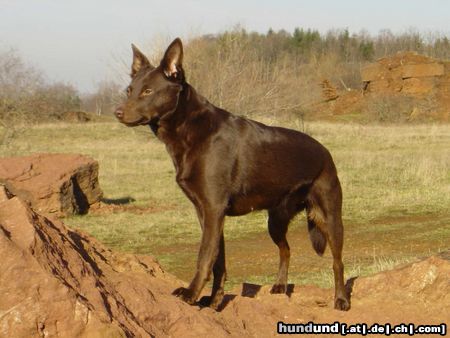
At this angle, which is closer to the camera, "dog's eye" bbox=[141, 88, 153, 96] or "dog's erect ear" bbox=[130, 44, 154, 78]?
"dog's eye" bbox=[141, 88, 153, 96]

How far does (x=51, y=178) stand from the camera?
1608 centimetres

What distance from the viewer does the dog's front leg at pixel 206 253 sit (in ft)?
17.6

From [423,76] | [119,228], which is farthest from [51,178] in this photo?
[423,76]

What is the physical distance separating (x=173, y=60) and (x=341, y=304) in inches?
94.7

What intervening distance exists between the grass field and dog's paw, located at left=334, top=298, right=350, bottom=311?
2584 mm

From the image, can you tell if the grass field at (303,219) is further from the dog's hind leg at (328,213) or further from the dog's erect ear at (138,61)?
the dog's erect ear at (138,61)

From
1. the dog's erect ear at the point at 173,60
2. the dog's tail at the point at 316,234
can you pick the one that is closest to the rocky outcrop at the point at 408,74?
the dog's tail at the point at 316,234

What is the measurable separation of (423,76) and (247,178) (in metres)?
53.1

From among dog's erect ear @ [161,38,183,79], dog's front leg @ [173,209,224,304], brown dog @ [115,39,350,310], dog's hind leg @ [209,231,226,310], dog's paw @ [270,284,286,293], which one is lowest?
dog's paw @ [270,284,286,293]

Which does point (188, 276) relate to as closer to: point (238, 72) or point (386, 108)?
point (238, 72)

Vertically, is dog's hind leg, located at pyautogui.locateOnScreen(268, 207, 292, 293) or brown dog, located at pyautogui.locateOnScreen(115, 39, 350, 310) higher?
brown dog, located at pyautogui.locateOnScreen(115, 39, 350, 310)

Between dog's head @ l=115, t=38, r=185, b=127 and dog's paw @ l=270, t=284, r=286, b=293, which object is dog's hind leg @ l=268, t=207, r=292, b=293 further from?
dog's head @ l=115, t=38, r=185, b=127

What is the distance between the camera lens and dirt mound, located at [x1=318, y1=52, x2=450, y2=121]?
53031 mm

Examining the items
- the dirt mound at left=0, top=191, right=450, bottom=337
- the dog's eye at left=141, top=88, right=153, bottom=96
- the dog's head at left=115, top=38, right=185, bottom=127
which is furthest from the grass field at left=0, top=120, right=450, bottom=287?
the dog's eye at left=141, top=88, right=153, bottom=96
